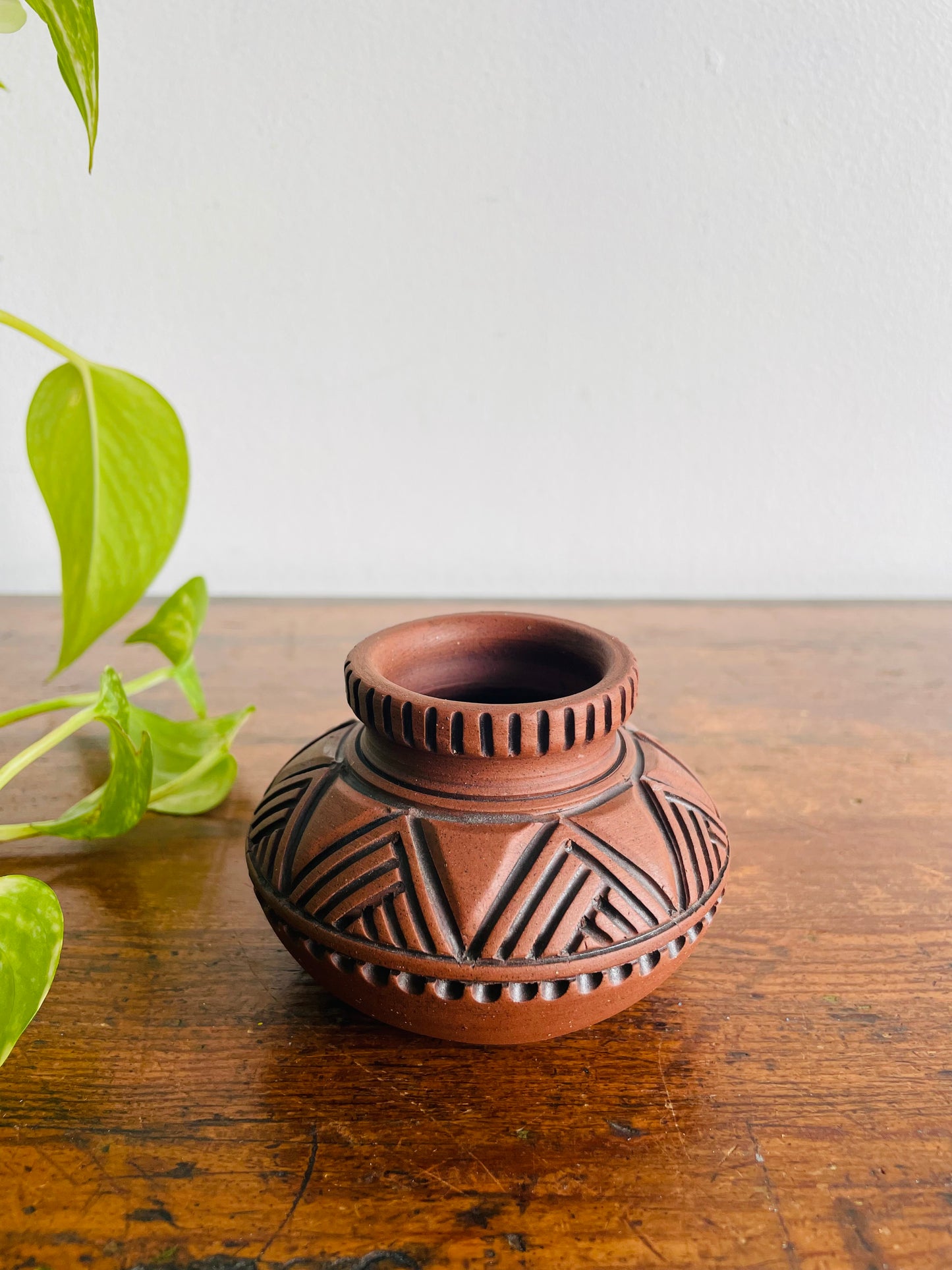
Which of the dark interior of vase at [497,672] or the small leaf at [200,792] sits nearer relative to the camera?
the dark interior of vase at [497,672]

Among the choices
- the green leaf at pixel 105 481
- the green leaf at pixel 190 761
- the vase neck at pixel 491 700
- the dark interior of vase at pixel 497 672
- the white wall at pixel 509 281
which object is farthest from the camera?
the white wall at pixel 509 281

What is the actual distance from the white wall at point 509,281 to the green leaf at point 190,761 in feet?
1.69

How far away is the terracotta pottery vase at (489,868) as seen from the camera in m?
0.39

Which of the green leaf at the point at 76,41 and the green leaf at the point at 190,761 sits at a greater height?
the green leaf at the point at 76,41

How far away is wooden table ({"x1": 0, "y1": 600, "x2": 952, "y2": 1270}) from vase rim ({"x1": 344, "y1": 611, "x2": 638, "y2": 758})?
157mm

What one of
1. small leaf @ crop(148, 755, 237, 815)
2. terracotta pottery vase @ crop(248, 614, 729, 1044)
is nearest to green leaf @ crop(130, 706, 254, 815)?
small leaf @ crop(148, 755, 237, 815)

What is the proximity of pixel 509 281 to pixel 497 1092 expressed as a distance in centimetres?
86

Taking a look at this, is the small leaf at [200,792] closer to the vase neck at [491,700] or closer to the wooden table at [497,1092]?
the wooden table at [497,1092]

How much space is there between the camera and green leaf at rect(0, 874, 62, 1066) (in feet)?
1.16

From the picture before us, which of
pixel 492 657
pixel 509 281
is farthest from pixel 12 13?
pixel 509 281

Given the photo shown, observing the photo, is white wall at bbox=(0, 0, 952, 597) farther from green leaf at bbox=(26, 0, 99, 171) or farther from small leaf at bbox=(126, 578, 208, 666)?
green leaf at bbox=(26, 0, 99, 171)

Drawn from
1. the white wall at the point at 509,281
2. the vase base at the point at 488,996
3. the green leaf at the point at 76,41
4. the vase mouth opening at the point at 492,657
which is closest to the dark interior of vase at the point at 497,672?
the vase mouth opening at the point at 492,657

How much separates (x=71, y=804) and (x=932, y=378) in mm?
1033

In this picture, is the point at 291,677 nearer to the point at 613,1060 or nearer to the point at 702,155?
the point at 613,1060
